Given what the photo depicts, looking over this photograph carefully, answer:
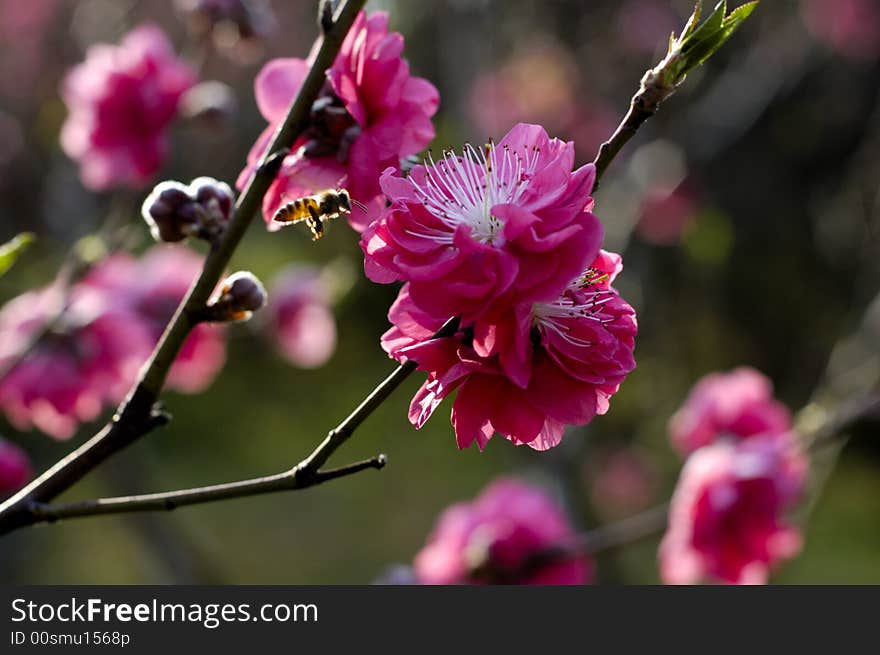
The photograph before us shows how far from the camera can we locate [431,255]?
708 millimetres

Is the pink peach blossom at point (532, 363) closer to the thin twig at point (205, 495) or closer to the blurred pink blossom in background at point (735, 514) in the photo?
the thin twig at point (205, 495)

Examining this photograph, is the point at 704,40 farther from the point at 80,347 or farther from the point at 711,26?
the point at 80,347

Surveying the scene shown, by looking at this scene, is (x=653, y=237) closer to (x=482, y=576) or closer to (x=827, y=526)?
(x=482, y=576)

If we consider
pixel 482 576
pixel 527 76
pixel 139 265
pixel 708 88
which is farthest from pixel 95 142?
pixel 708 88

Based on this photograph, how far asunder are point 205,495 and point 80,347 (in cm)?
107

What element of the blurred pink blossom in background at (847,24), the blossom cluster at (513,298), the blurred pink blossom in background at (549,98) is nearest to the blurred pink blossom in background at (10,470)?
the blossom cluster at (513,298)

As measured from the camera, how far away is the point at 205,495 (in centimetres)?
74

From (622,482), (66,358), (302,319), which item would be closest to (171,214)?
(66,358)

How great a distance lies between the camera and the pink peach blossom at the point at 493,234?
659 mm

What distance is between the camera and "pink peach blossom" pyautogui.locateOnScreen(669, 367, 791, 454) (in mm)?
1880

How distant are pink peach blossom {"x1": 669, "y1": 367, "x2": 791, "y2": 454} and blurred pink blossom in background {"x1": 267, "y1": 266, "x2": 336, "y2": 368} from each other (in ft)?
2.96

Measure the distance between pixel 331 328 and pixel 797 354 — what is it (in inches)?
140

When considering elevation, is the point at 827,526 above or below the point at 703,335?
below

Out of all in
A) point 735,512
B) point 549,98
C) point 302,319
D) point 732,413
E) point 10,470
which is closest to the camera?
point 10,470
